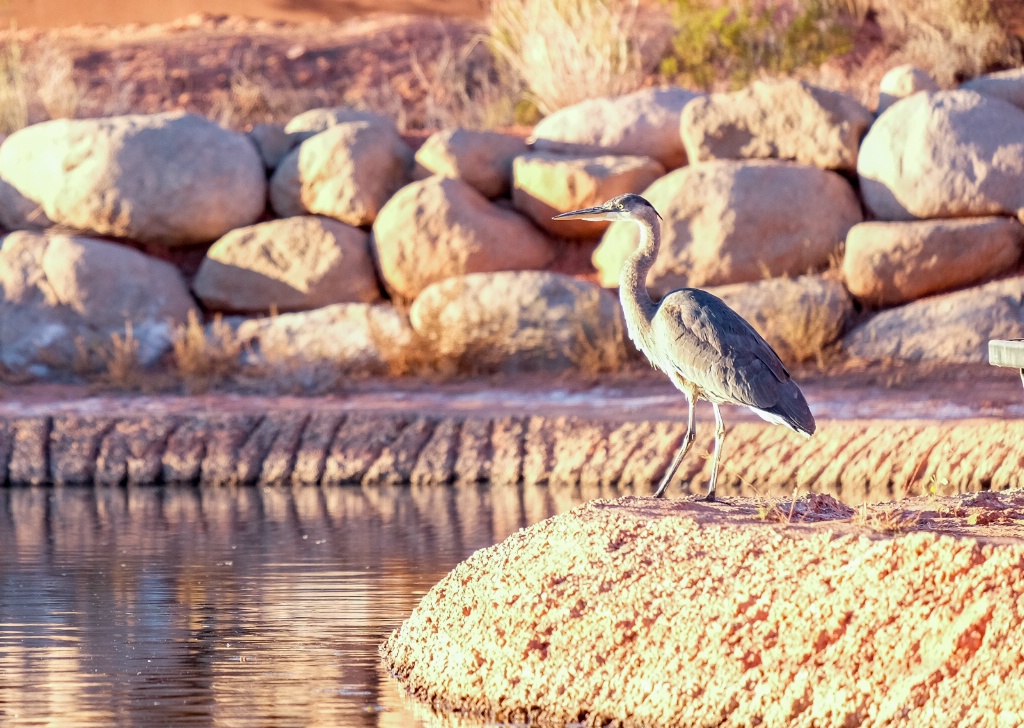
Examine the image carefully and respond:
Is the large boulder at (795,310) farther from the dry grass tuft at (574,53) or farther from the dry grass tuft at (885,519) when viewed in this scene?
the dry grass tuft at (885,519)

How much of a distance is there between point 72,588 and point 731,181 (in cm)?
872

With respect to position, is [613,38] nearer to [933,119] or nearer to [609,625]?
[933,119]

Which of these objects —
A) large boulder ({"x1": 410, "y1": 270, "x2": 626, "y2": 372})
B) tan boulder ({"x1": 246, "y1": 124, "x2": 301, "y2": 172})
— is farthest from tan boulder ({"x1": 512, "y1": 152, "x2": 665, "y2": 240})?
tan boulder ({"x1": 246, "y1": 124, "x2": 301, "y2": 172})

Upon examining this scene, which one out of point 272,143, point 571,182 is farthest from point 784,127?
point 272,143

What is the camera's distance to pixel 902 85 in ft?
52.9

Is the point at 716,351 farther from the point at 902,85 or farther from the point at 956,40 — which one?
the point at 956,40

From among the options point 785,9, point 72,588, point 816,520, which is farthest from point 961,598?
point 785,9

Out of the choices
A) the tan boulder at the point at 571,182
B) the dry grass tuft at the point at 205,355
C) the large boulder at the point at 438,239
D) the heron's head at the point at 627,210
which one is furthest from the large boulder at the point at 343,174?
the heron's head at the point at 627,210

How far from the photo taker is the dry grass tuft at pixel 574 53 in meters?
18.1

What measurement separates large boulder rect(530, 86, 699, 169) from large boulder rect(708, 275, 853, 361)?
77.0 inches

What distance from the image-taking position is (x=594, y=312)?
48.0 feet

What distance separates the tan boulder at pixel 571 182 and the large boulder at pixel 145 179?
2583mm

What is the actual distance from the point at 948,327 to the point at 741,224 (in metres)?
2.05

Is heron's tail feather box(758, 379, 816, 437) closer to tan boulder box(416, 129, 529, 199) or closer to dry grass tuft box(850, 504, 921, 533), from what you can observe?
dry grass tuft box(850, 504, 921, 533)
